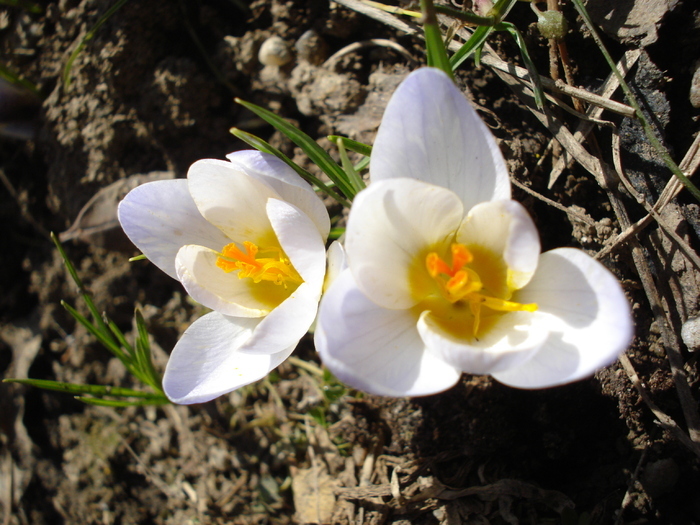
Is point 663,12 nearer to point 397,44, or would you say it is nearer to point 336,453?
point 397,44

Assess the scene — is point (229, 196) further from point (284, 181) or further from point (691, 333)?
Answer: point (691, 333)

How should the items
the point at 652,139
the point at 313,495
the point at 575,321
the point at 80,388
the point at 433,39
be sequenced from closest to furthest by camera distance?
the point at 575,321 < the point at 433,39 < the point at 652,139 < the point at 80,388 < the point at 313,495

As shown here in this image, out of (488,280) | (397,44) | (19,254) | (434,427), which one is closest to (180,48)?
(397,44)

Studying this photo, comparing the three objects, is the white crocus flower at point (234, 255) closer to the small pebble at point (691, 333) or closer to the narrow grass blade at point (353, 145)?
the narrow grass blade at point (353, 145)

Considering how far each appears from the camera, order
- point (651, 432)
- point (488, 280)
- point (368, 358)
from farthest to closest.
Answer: point (651, 432)
point (488, 280)
point (368, 358)

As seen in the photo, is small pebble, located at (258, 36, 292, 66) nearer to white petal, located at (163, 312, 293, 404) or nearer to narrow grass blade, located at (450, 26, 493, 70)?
narrow grass blade, located at (450, 26, 493, 70)

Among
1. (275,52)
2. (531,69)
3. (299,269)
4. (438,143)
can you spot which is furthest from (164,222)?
(531,69)
